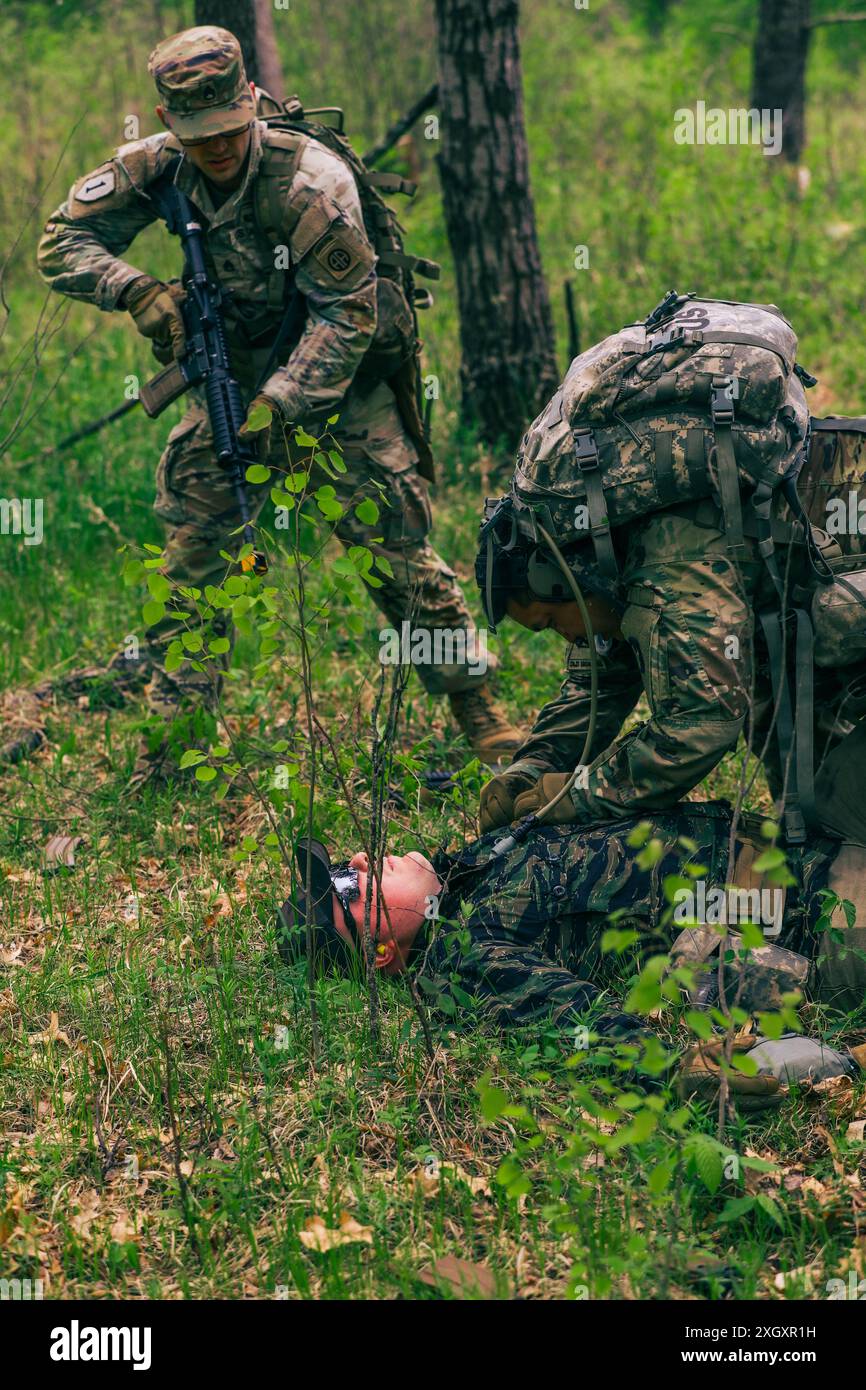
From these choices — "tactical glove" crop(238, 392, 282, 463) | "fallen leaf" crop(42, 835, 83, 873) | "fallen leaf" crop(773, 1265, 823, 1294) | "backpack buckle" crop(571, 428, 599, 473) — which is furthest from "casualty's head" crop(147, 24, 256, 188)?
"fallen leaf" crop(773, 1265, 823, 1294)

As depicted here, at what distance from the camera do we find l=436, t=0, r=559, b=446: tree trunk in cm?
680

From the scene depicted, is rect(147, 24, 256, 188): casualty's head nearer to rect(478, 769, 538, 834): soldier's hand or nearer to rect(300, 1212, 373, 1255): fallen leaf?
rect(478, 769, 538, 834): soldier's hand

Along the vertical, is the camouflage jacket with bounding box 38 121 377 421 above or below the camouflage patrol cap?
below

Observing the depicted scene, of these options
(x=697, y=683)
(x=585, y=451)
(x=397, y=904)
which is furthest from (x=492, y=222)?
(x=397, y=904)

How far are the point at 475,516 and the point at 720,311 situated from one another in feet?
10.6

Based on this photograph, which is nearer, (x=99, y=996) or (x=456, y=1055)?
(x=456, y=1055)

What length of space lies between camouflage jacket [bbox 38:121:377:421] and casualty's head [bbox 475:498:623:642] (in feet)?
3.70

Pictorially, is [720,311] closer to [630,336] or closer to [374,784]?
[630,336]

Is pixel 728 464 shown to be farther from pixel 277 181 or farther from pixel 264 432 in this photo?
pixel 277 181

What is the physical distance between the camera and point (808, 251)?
946cm

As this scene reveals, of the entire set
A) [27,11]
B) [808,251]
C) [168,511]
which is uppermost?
[27,11]

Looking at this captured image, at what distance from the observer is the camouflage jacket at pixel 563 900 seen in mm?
3529

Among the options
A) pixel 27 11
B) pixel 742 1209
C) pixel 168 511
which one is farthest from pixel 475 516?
pixel 27 11

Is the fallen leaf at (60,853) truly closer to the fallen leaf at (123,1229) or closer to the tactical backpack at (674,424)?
the fallen leaf at (123,1229)
